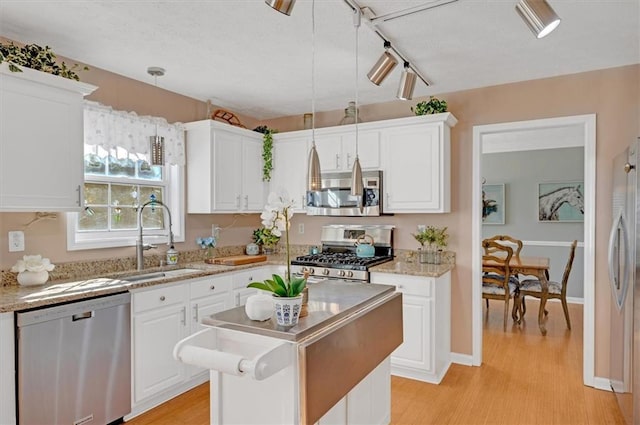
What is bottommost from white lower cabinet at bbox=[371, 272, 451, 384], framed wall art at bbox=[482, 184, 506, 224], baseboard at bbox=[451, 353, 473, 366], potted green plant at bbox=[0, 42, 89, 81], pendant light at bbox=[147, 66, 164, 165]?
baseboard at bbox=[451, 353, 473, 366]

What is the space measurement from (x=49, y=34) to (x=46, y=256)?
1496 millimetres

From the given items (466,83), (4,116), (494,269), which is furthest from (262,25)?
(494,269)

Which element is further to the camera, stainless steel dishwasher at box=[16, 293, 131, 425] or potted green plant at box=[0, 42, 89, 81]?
potted green plant at box=[0, 42, 89, 81]

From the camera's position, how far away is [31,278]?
2.54m

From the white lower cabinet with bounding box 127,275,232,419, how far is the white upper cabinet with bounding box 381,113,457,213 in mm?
1905

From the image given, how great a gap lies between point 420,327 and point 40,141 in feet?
10.1

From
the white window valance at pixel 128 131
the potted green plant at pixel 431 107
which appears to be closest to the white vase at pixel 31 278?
the white window valance at pixel 128 131

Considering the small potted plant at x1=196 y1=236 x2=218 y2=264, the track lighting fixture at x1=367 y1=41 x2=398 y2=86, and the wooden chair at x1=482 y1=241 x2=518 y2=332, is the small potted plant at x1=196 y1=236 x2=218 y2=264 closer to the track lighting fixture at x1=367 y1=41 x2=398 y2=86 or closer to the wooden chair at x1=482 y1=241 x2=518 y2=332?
the track lighting fixture at x1=367 y1=41 x2=398 y2=86

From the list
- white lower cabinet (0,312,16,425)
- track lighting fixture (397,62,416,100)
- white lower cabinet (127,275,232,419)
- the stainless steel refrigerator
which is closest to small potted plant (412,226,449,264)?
the stainless steel refrigerator

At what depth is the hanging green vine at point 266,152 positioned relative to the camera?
14.6 ft

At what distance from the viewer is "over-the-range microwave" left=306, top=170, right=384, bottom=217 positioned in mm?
3885

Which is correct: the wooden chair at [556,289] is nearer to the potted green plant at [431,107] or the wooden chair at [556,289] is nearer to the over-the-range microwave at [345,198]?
the over-the-range microwave at [345,198]

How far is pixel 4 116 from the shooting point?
7.54 ft

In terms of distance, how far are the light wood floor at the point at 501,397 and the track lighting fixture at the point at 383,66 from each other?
234 centimetres
